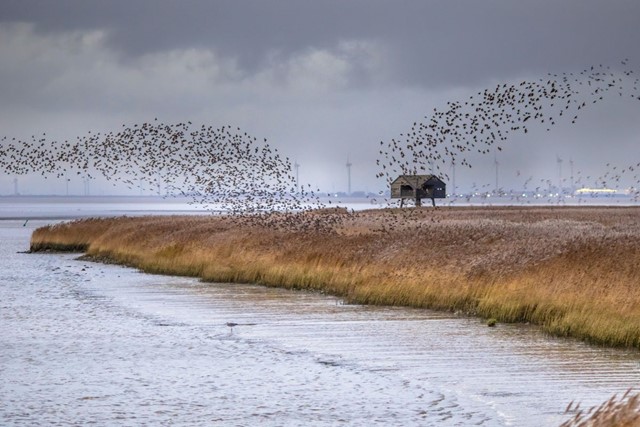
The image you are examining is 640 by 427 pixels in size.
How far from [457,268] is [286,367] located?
12.1 meters

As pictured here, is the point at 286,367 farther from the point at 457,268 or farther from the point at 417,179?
the point at 417,179

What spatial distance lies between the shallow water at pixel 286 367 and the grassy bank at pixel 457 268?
36.1 inches

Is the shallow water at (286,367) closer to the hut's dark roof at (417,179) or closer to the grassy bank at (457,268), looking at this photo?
the grassy bank at (457,268)

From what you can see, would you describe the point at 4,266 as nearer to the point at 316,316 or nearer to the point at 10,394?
the point at 316,316

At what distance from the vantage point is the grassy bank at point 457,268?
85.5 ft

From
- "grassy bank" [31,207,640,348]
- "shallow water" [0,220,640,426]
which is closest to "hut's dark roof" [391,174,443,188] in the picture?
"grassy bank" [31,207,640,348]

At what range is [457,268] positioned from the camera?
109ft

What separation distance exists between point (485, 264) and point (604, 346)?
885 cm

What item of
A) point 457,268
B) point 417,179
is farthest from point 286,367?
point 417,179

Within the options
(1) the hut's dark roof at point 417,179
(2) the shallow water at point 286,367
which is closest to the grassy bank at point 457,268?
(2) the shallow water at point 286,367

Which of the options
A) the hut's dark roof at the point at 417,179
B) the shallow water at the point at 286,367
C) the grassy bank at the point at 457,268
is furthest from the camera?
the hut's dark roof at the point at 417,179

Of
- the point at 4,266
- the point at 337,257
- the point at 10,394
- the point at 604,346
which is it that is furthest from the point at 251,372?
the point at 4,266

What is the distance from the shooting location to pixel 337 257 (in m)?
40.0

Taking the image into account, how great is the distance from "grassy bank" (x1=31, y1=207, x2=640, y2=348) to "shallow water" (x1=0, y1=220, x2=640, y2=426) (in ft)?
3.01
